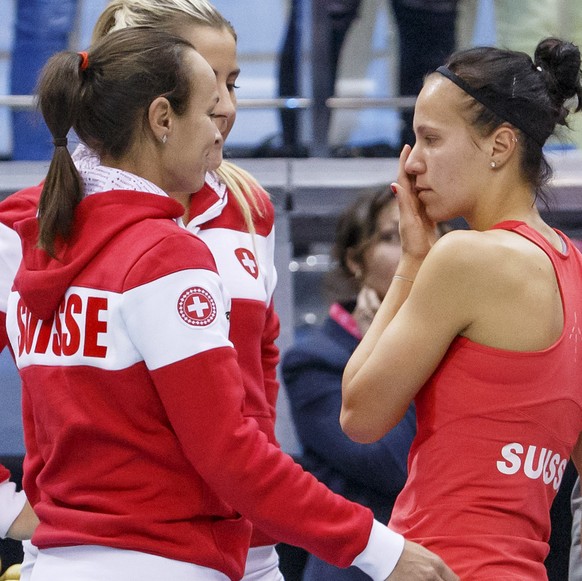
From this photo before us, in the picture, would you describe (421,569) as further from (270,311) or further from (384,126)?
(384,126)

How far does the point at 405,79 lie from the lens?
3.76 m

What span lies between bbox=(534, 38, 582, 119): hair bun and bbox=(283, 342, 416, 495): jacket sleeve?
1202 mm

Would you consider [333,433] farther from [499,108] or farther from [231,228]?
[499,108]

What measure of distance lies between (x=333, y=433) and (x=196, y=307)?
1.44 meters

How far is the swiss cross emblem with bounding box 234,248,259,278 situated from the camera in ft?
6.32

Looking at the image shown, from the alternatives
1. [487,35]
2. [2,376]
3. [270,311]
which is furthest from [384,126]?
[270,311]

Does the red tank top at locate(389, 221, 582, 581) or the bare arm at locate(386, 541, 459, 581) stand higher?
the red tank top at locate(389, 221, 582, 581)

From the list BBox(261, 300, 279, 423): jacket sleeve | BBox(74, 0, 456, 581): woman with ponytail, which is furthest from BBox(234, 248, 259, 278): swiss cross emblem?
BBox(261, 300, 279, 423): jacket sleeve

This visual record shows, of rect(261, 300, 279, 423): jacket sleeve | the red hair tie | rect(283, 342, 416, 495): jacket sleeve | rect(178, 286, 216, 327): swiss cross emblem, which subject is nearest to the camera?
rect(178, 286, 216, 327): swiss cross emblem

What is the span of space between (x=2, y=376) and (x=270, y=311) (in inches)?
48.0

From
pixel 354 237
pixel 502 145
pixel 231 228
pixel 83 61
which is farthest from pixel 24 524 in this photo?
pixel 354 237

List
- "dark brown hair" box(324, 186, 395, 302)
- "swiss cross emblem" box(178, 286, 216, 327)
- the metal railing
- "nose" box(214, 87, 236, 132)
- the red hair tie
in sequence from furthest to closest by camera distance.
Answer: the metal railing
"dark brown hair" box(324, 186, 395, 302)
"nose" box(214, 87, 236, 132)
the red hair tie
"swiss cross emblem" box(178, 286, 216, 327)

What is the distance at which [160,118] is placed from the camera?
152 centimetres

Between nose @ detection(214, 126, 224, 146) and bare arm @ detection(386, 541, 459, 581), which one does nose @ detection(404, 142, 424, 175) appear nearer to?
nose @ detection(214, 126, 224, 146)
